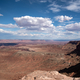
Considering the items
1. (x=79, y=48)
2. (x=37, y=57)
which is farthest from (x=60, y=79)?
(x=79, y=48)

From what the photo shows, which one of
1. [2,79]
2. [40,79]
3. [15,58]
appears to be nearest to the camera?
[40,79]

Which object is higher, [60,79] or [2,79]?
[60,79]

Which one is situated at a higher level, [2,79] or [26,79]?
[26,79]

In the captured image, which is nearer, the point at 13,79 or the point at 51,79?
the point at 51,79

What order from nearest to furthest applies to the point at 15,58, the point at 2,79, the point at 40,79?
the point at 40,79 → the point at 2,79 → the point at 15,58

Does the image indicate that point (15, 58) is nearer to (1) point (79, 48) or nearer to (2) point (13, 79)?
(2) point (13, 79)

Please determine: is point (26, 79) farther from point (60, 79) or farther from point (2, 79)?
point (2, 79)

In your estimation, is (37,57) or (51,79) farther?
(37,57)

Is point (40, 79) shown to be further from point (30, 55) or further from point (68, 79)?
point (30, 55)

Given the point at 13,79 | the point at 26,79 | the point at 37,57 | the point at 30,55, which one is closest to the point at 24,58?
the point at 30,55
